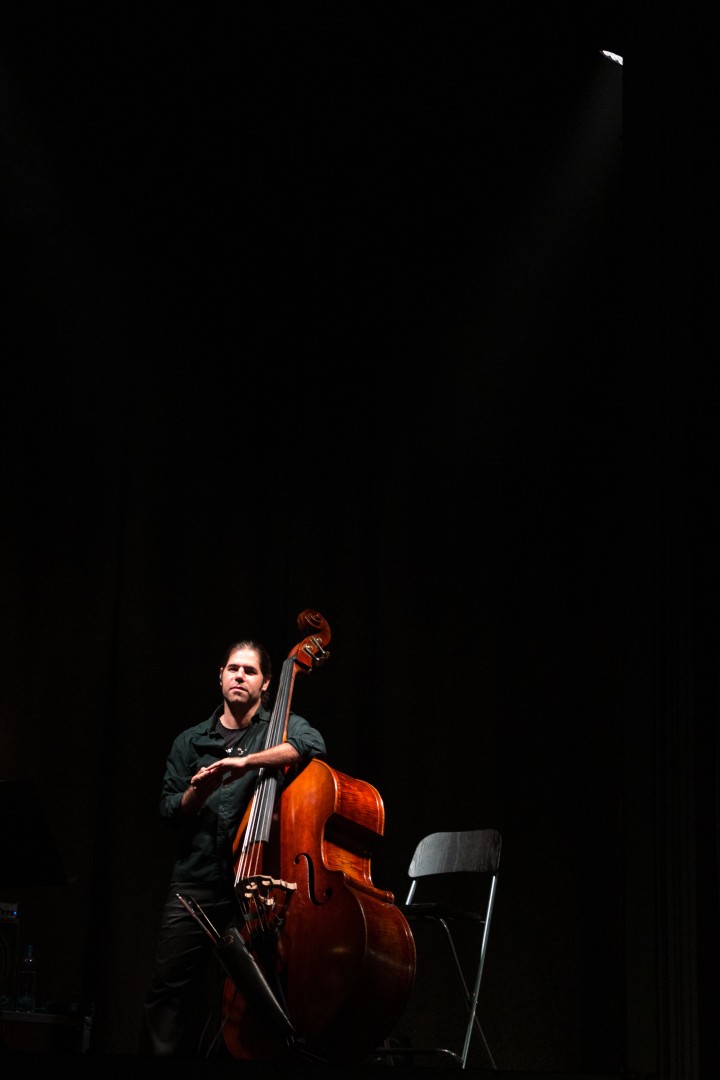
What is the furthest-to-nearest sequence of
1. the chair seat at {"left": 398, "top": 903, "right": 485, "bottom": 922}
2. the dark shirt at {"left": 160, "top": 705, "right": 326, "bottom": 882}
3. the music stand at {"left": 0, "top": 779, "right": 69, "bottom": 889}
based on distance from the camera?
1. the chair seat at {"left": 398, "top": 903, "right": 485, "bottom": 922}
2. the dark shirt at {"left": 160, "top": 705, "right": 326, "bottom": 882}
3. the music stand at {"left": 0, "top": 779, "right": 69, "bottom": 889}

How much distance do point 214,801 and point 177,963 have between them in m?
0.51

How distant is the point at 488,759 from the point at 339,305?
2184 mm

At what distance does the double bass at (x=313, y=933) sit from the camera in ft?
10.6

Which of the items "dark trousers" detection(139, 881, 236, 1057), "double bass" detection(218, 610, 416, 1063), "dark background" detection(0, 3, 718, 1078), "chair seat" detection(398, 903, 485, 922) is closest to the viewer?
"double bass" detection(218, 610, 416, 1063)

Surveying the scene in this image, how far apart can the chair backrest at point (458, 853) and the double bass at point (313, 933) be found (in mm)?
716

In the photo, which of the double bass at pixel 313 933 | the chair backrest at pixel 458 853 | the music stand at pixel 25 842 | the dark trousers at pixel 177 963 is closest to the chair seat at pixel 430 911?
the chair backrest at pixel 458 853

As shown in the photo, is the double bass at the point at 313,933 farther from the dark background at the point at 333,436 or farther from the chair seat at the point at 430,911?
the dark background at the point at 333,436

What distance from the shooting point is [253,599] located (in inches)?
204

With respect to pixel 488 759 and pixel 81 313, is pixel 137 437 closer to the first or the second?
pixel 81 313

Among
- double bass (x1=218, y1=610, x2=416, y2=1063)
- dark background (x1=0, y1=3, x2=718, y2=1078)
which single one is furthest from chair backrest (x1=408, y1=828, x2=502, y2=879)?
double bass (x1=218, y1=610, x2=416, y2=1063)

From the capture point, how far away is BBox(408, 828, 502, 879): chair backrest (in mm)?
4176

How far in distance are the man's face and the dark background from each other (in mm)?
914

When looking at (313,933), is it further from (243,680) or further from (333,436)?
(333,436)

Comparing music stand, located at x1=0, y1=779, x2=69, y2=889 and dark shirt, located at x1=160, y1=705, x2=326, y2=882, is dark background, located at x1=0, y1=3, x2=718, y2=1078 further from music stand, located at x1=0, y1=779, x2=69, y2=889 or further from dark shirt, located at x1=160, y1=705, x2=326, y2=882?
music stand, located at x1=0, y1=779, x2=69, y2=889
